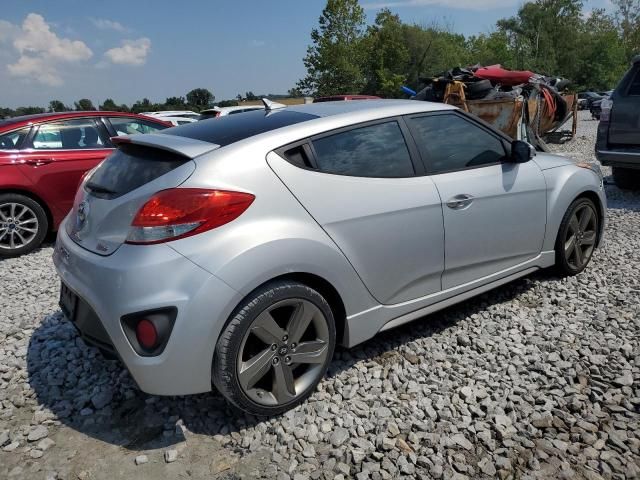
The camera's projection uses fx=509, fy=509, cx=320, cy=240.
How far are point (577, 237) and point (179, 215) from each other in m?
3.34

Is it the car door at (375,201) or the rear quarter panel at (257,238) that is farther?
the car door at (375,201)

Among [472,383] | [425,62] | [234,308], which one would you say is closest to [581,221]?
[472,383]

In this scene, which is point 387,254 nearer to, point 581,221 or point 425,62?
point 581,221

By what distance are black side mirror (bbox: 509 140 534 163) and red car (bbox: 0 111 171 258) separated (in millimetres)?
4251

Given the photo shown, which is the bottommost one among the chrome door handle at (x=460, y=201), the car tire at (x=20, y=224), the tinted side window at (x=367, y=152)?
the car tire at (x=20, y=224)

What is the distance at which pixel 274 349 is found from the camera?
252cm

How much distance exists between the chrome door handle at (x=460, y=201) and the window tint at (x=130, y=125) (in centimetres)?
494

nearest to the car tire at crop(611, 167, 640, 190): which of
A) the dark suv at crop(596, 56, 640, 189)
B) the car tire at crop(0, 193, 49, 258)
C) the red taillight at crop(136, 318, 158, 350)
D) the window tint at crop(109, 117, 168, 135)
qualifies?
the dark suv at crop(596, 56, 640, 189)

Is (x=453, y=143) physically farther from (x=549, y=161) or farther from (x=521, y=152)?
(x=549, y=161)

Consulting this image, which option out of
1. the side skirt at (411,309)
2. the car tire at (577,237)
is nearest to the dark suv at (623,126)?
the car tire at (577,237)

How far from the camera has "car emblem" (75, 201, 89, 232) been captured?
2.71 meters

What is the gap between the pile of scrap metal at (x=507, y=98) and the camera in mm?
9938

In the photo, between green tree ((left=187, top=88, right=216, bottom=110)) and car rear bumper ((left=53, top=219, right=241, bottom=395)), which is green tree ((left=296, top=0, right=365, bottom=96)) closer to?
green tree ((left=187, top=88, right=216, bottom=110))

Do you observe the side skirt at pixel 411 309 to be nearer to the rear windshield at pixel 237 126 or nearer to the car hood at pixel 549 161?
the car hood at pixel 549 161
